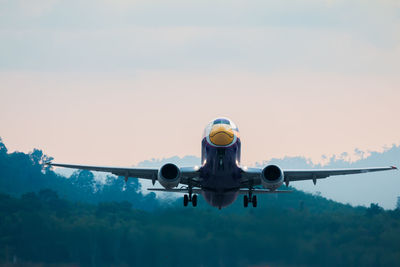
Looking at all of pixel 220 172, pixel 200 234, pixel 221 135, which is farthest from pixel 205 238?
pixel 221 135

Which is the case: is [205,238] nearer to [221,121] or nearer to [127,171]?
[127,171]

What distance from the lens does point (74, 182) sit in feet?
263

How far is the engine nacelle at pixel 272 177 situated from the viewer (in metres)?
41.8

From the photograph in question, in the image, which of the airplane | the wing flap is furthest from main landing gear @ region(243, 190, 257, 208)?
the wing flap

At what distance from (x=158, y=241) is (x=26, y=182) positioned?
998 inches

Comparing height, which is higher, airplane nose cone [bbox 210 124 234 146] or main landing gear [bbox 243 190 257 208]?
airplane nose cone [bbox 210 124 234 146]

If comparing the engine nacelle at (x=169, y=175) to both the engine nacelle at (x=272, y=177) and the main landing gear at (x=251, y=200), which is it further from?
the main landing gear at (x=251, y=200)

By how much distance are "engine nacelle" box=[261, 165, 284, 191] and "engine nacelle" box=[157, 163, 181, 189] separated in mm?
5027

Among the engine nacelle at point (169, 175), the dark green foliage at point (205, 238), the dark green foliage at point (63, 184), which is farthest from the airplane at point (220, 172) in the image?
the dark green foliage at point (63, 184)

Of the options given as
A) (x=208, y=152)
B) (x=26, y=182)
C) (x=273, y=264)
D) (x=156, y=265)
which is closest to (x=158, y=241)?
(x=156, y=265)

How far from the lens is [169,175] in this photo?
41.7 m

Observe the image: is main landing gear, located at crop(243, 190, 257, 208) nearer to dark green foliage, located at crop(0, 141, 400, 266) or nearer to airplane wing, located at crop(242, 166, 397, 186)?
airplane wing, located at crop(242, 166, 397, 186)

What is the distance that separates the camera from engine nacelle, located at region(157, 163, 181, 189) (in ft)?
136

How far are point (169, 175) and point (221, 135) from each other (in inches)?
152
